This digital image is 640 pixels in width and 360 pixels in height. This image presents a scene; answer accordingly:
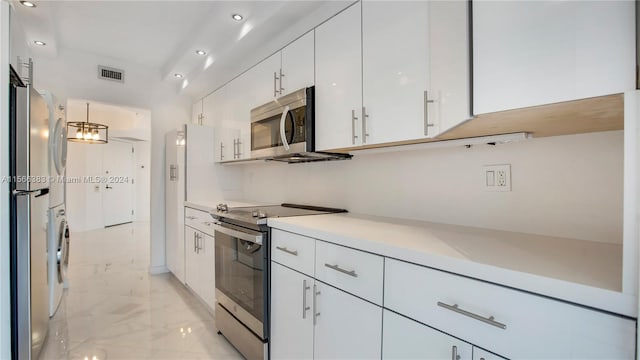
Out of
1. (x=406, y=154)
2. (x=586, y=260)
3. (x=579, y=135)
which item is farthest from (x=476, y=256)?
(x=406, y=154)

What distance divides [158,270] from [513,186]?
3833mm

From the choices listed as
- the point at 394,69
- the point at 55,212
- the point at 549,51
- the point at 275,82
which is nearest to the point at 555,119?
the point at 549,51

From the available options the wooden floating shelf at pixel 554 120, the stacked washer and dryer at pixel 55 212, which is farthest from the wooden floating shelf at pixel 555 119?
the stacked washer and dryer at pixel 55 212

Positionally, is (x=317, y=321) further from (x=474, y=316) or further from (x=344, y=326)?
(x=474, y=316)

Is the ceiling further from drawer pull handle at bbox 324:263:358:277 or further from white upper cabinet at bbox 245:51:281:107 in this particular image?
drawer pull handle at bbox 324:263:358:277

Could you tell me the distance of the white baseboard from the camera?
3.71 m

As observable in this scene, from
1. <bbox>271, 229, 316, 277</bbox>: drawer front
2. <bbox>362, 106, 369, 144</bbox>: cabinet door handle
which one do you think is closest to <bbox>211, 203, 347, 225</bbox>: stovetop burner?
<bbox>271, 229, 316, 277</bbox>: drawer front

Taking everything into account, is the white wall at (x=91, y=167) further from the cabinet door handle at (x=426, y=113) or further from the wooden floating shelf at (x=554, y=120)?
the wooden floating shelf at (x=554, y=120)

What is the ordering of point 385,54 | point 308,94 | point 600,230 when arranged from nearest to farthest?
point 600,230 → point 385,54 → point 308,94

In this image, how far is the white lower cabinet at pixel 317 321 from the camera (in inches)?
48.1

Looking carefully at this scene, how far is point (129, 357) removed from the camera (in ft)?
6.45

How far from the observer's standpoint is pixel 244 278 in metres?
1.95

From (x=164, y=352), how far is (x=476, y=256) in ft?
6.71

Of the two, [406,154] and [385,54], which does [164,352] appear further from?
[385,54]
